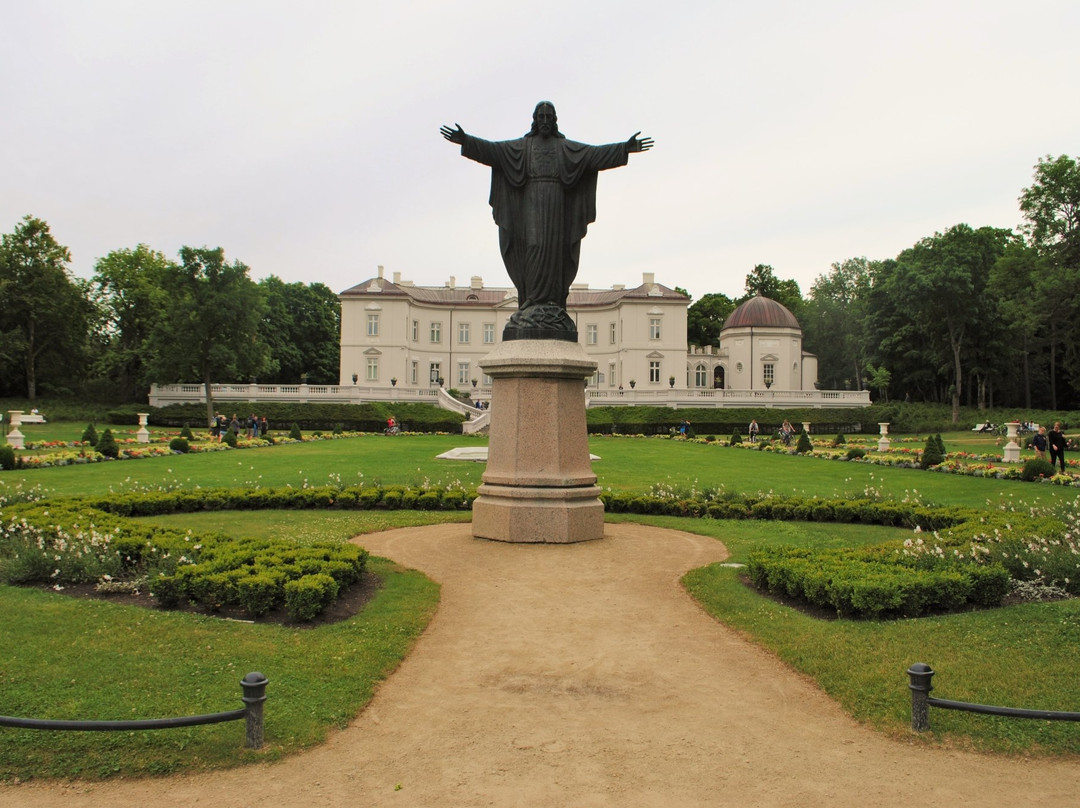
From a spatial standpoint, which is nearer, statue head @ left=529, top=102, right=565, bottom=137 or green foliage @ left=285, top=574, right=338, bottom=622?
green foliage @ left=285, top=574, right=338, bottom=622

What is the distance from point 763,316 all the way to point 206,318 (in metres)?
42.4

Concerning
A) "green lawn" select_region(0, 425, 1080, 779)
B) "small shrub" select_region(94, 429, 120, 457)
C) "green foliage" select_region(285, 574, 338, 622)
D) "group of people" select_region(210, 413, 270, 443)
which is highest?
"group of people" select_region(210, 413, 270, 443)

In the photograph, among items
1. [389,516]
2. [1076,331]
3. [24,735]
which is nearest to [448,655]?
[24,735]

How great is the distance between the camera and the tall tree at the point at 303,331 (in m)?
72.6

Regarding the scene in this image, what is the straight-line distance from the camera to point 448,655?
6.78 meters

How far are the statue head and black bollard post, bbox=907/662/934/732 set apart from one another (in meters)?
8.99

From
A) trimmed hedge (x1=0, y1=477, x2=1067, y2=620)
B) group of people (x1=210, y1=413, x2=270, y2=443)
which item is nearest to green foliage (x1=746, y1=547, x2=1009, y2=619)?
trimmed hedge (x1=0, y1=477, x2=1067, y2=620)

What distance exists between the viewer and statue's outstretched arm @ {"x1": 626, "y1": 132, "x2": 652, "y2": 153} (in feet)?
37.6

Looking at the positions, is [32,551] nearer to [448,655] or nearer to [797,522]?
[448,655]

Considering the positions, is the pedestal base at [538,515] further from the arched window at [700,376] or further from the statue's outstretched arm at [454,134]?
the arched window at [700,376]

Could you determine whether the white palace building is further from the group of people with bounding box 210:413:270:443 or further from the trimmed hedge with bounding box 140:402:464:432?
the group of people with bounding box 210:413:270:443

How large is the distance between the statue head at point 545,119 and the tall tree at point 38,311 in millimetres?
49974

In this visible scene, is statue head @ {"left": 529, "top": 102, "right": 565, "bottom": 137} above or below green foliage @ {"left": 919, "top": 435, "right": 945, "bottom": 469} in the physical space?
above

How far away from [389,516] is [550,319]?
4.52 m
